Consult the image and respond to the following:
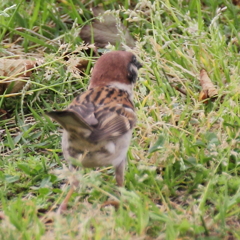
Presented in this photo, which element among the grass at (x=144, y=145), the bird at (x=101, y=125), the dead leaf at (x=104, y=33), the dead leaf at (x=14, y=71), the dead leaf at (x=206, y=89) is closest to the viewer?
the grass at (x=144, y=145)

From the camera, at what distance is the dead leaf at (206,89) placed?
218 inches

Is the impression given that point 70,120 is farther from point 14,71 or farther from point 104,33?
point 104,33

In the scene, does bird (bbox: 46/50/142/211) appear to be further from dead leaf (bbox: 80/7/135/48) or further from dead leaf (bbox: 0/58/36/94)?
dead leaf (bbox: 80/7/135/48)

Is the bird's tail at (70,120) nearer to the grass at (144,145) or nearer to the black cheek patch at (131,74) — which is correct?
the grass at (144,145)

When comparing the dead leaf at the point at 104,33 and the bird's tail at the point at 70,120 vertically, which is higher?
the bird's tail at the point at 70,120

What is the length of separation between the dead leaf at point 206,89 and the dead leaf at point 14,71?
5.03 ft

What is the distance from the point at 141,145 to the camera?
5102 mm

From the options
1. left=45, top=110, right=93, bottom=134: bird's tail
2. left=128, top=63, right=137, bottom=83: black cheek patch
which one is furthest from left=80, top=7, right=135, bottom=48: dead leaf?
left=45, top=110, right=93, bottom=134: bird's tail

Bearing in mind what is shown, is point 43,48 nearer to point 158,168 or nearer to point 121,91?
point 121,91

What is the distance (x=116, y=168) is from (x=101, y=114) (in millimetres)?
396

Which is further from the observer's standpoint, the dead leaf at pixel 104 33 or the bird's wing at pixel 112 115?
the dead leaf at pixel 104 33

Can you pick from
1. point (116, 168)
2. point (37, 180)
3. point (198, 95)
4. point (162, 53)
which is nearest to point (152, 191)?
point (116, 168)

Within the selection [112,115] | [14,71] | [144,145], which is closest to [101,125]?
[112,115]

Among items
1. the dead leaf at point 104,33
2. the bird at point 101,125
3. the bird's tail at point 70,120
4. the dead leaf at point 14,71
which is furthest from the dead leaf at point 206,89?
the bird's tail at point 70,120
